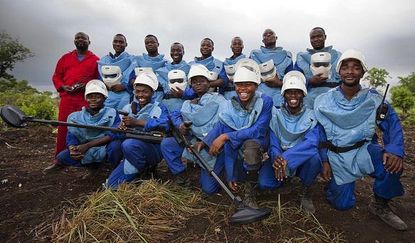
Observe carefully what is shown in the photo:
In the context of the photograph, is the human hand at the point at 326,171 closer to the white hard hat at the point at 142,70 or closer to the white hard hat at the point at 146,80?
the white hard hat at the point at 146,80

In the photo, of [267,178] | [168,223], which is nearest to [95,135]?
[168,223]

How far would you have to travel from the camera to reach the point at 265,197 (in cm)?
382

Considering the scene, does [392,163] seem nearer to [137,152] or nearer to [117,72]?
[137,152]

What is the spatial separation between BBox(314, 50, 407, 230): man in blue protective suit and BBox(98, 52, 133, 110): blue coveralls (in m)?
3.13

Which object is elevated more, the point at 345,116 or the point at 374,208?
the point at 345,116

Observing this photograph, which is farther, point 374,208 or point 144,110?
point 144,110

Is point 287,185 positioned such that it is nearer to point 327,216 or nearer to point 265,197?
point 265,197

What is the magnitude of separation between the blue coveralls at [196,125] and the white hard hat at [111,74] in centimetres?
146

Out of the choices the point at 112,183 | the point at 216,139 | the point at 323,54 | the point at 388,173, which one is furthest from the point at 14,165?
the point at 388,173

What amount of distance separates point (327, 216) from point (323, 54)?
222cm

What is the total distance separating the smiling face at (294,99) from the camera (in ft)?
11.7

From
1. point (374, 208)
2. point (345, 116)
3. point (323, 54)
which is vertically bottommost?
point (374, 208)

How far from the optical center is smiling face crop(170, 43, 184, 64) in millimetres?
5465

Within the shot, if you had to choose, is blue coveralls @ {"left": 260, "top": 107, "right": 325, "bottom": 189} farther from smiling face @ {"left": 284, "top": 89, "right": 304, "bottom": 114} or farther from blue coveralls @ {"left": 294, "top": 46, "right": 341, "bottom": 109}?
blue coveralls @ {"left": 294, "top": 46, "right": 341, "bottom": 109}
